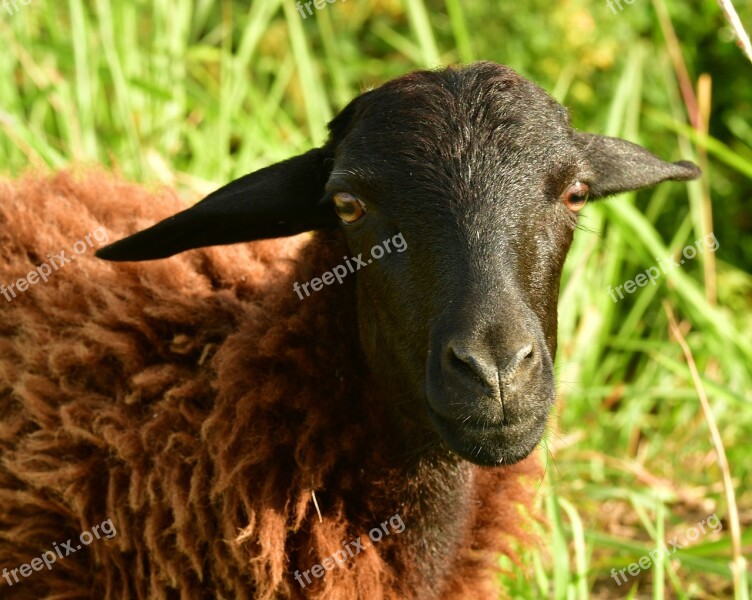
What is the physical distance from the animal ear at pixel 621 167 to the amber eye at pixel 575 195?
0.48 feet

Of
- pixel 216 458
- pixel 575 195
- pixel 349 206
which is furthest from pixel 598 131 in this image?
pixel 216 458

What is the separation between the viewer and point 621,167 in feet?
10.4

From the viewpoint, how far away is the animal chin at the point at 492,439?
2.43 m

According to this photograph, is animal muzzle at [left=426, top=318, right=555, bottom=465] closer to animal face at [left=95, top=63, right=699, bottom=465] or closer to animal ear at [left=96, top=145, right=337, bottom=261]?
animal face at [left=95, top=63, right=699, bottom=465]

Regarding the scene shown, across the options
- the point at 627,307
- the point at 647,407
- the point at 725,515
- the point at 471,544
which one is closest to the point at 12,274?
the point at 471,544

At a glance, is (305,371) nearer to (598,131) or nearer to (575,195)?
(575,195)

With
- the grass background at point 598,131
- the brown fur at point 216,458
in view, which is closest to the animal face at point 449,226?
the brown fur at point 216,458

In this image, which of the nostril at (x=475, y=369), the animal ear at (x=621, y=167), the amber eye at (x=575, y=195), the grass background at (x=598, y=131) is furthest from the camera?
the grass background at (x=598, y=131)

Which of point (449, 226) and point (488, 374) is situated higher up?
point (449, 226)

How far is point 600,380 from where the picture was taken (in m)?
5.69

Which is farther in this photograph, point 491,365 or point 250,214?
point 250,214

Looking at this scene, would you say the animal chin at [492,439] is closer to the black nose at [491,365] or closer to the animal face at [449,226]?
the animal face at [449,226]

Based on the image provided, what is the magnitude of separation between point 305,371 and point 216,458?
0.37 metres

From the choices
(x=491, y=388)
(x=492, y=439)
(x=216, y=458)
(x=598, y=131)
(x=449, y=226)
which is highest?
(x=449, y=226)
